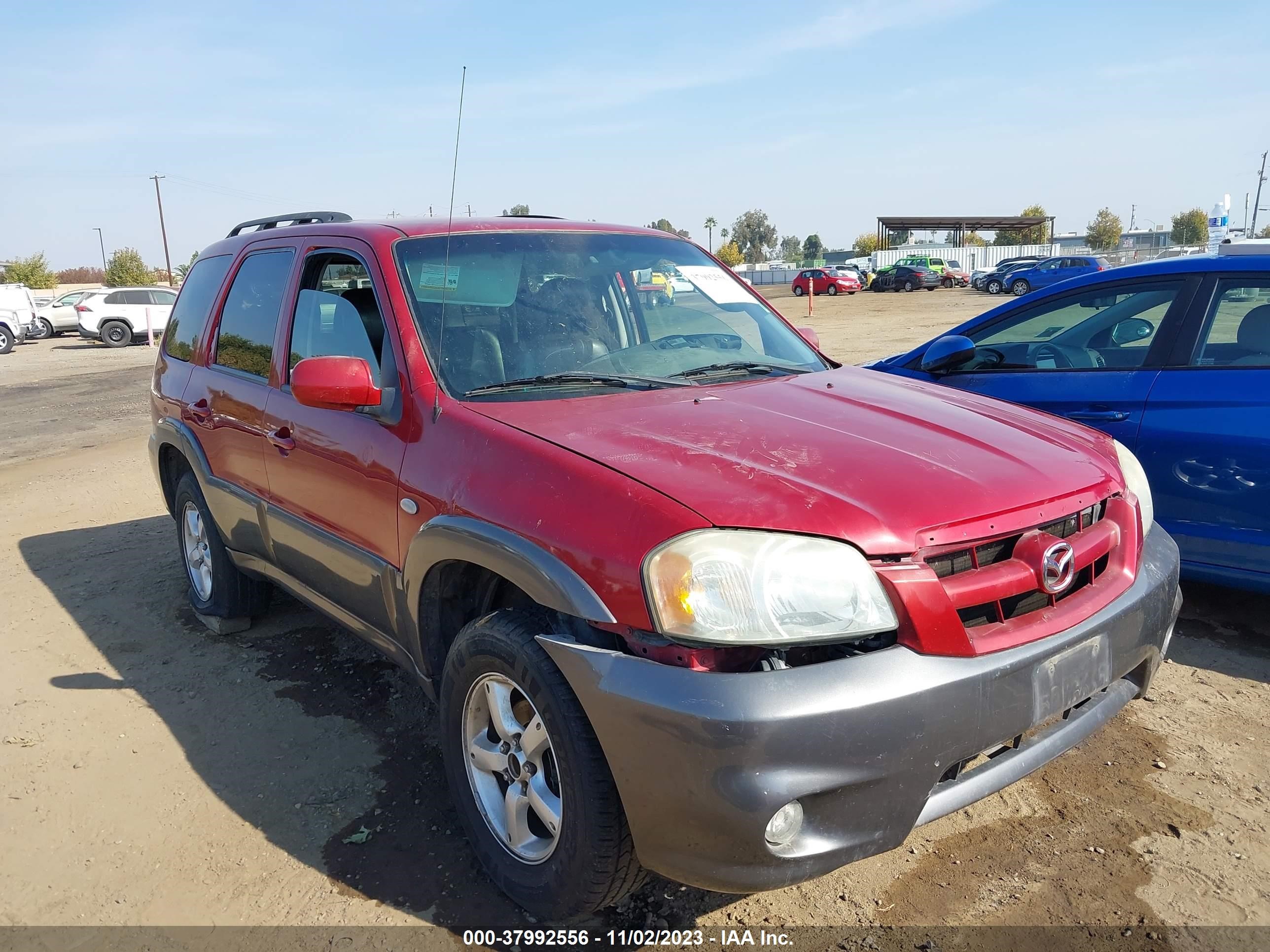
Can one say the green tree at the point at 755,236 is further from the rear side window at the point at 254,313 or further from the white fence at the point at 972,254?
the rear side window at the point at 254,313

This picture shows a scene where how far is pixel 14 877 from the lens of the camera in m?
2.75

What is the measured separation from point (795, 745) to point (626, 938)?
0.88m

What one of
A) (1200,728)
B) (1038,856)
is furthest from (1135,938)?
(1200,728)

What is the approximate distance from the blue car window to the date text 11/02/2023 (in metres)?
3.11

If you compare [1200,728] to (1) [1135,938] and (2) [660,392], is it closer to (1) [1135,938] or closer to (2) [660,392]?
(1) [1135,938]

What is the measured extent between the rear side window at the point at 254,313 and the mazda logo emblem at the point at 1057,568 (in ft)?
9.66

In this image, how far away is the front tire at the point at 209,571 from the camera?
440 cm

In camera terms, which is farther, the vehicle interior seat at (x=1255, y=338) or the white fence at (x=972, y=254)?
the white fence at (x=972, y=254)

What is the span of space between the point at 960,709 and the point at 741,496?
0.66 metres

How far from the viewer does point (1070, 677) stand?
226cm

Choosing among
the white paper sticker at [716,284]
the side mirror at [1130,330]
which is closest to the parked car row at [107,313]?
the white paper sticker at [716,284]

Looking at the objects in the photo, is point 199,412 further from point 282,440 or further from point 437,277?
point 437,277

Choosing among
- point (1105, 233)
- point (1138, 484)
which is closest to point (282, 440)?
point (1138, 484)

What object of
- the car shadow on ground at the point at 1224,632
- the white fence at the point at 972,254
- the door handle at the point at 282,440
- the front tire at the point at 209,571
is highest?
the white fence at the point at 972,254
